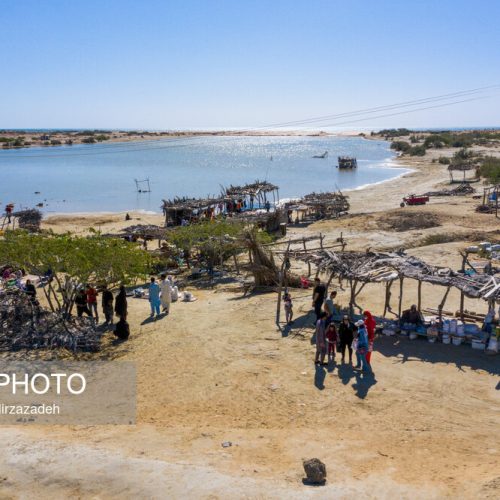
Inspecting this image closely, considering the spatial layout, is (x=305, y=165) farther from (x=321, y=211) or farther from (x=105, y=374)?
(x=105, y=374)

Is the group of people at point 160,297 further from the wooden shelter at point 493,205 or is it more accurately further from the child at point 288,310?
the wooden shelter at point 493,205

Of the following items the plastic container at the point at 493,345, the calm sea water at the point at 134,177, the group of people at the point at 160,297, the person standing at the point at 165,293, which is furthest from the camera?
the calm sea water at the point at 134,177

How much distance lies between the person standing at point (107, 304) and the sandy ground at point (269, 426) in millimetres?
625

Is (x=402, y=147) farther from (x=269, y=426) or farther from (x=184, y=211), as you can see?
(x=269, y=426)

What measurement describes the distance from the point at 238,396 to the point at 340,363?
2.23m

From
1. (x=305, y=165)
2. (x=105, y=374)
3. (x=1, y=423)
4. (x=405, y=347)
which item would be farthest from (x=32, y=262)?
(x=305, y=165)

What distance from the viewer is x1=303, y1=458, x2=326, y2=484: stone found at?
257 inches

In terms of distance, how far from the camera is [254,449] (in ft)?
25.1

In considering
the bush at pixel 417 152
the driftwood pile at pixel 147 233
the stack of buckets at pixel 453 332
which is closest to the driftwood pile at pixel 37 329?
the stack of buckets at pixel 453 332

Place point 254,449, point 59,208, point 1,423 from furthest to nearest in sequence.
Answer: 1. point 59,208
2. point 1,423
3. point 254,449

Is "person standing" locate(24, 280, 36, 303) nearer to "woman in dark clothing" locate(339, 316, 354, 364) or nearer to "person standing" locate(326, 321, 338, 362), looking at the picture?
"person standing" locate(326, 321, 338, 362)

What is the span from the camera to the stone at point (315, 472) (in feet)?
21.4

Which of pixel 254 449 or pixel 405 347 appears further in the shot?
pixel 405 347

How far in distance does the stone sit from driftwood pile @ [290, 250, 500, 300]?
5881 mm
